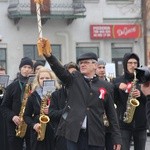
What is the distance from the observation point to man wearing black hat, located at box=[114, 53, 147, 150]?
30.8ft

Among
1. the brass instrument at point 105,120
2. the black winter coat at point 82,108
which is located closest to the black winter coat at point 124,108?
the brass instrument at point 105,120

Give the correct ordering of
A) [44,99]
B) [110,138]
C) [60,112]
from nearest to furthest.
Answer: [110,138] → [60,112] → [44,99]

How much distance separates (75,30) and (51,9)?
1.57 metres

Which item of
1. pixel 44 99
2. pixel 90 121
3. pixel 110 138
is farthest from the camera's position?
pixel 44 99

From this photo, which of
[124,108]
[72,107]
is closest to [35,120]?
[124,108]

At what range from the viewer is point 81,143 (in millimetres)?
7488

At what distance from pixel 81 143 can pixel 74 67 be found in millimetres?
2651

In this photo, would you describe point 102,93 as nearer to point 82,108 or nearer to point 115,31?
point 82,108

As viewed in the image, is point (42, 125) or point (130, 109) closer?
point (42, 125)

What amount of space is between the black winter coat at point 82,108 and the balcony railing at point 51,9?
919 inches

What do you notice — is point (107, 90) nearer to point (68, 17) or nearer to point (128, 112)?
point (128, 112)

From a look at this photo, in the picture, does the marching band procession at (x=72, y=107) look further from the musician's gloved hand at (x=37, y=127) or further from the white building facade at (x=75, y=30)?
the white building facade at (x=75, y=30)

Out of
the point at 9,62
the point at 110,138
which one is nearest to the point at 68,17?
the point at 9,62

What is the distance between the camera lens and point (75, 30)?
1268 inches
